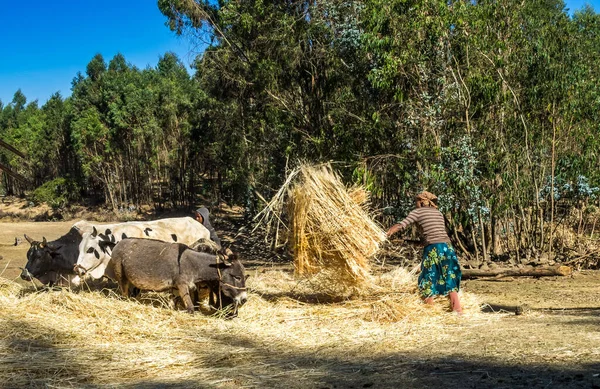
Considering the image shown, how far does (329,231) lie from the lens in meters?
9.02

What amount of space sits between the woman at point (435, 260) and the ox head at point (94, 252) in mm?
4857

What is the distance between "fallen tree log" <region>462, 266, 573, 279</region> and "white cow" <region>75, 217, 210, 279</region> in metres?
5.44

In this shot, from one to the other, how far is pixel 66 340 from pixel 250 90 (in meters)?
14.0

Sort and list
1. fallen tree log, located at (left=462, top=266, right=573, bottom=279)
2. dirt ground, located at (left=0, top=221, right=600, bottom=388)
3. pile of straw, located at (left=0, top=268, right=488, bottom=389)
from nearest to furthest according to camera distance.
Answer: dirt ground, located at (left=0, top=221, right=600, bottom=388) → pile of straw, located at (left=0, top=268, right=488, bottom=389) → fallen tree log, located at (left=462, top=266, right=573, bottom=279)

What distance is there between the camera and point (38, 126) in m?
51.2

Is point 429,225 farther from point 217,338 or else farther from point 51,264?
point 51,264

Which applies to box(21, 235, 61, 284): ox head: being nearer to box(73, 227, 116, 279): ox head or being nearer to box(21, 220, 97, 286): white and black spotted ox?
box(21, 220, 97, 286): white and black spotted ox

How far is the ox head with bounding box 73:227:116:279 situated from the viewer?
10.7m

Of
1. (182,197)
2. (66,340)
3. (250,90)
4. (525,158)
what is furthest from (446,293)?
(182,197)

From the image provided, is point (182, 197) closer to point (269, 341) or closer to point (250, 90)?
point (250, 90)

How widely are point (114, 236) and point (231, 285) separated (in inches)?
117

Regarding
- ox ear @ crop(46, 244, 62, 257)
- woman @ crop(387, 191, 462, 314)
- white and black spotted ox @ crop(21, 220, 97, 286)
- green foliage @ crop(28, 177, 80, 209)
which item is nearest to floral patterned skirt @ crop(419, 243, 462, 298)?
woman @ crop(387, 191, 462, 314)

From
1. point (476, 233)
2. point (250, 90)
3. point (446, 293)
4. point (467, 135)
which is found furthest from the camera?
point (250, 90)

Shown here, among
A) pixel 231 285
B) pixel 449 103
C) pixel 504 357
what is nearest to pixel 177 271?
pixel 231 285
